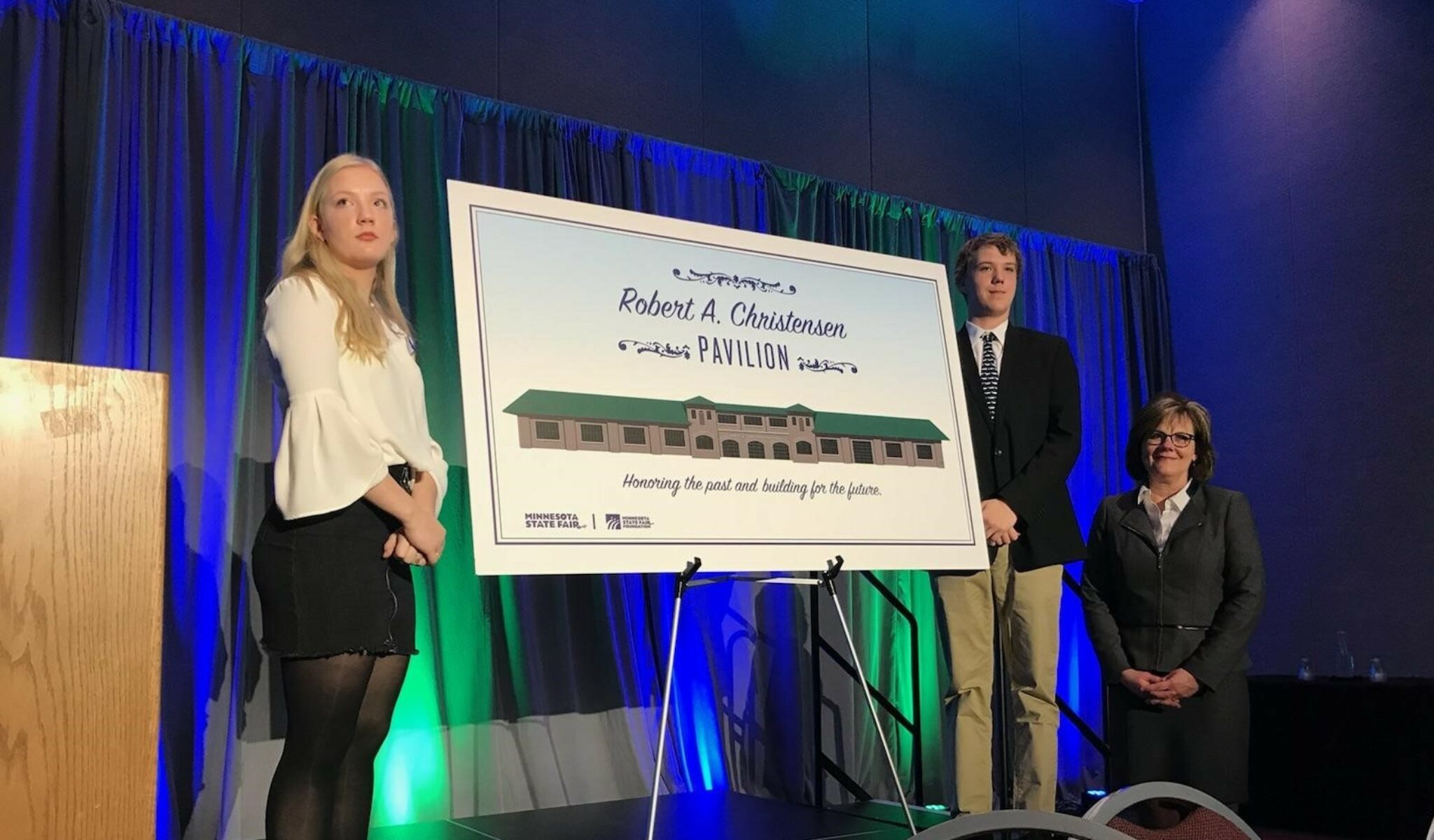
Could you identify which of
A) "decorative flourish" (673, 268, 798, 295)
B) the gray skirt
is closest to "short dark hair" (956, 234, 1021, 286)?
"decorative flourish" (673, 268, 798, 295)

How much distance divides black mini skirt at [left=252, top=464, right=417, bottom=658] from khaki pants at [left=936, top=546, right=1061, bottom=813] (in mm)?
1504

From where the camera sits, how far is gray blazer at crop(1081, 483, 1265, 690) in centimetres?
307

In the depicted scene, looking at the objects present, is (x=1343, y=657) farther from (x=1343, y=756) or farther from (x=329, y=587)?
(x=329, y=587)

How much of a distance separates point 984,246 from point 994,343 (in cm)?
26

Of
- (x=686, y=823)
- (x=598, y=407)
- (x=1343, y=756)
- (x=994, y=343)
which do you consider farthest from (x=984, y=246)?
(x=1343, y=756)

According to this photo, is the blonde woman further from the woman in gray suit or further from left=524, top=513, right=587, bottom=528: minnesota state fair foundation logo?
the woman in gray suit

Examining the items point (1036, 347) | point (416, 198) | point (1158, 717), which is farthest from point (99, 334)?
point (1158, 717)

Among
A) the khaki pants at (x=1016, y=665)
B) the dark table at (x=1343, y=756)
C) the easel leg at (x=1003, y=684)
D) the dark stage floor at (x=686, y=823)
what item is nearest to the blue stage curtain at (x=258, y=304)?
the dark stage floor at (x=686, y=823)

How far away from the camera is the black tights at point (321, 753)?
194cm

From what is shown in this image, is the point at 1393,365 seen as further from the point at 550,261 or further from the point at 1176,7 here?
the point at 550,261

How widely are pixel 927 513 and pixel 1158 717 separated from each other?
81cm

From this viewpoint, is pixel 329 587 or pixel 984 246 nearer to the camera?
pixel 329 587

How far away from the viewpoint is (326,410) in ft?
6.59

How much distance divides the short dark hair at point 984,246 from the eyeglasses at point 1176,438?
1.80 ft
